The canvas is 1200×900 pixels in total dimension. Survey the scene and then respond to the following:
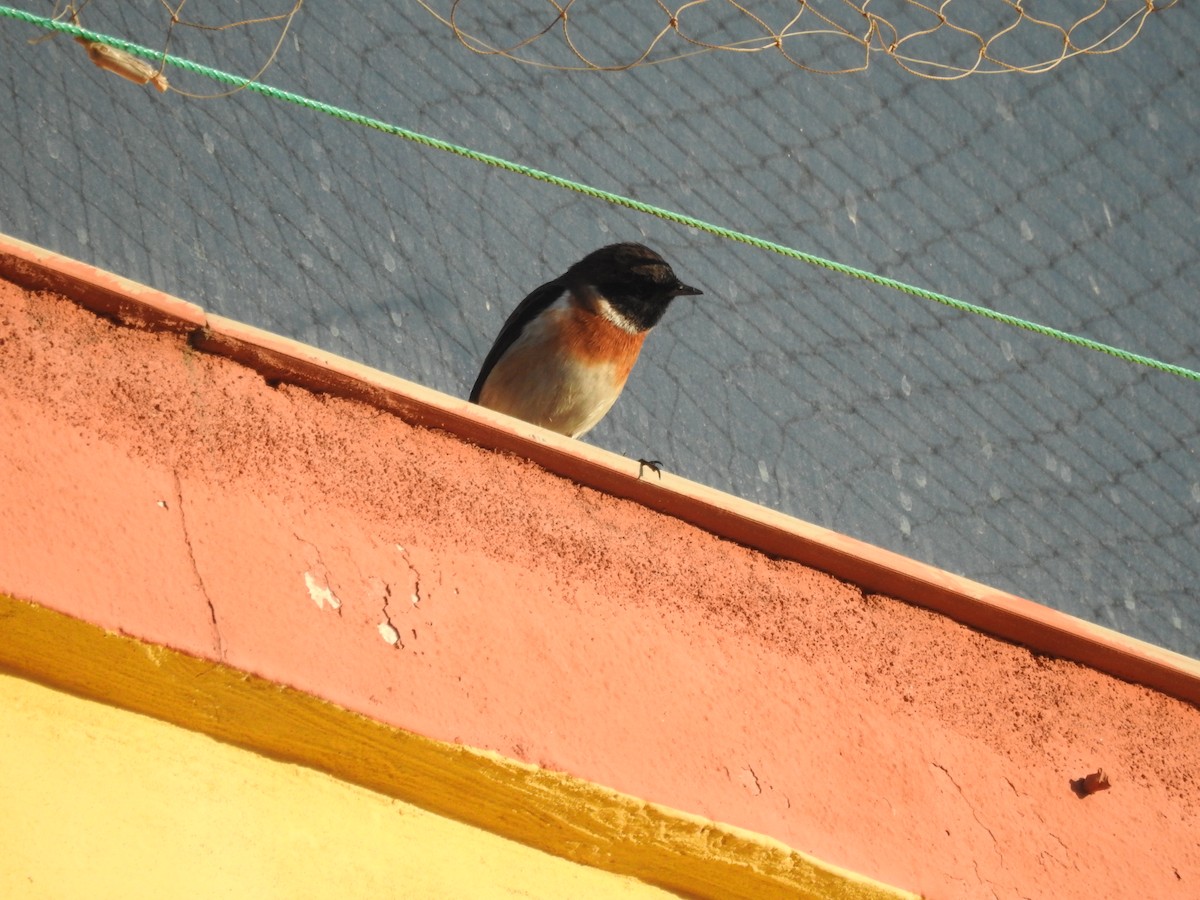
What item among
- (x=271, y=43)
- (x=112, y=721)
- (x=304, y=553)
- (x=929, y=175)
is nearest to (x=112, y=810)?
(x=112, y=721)

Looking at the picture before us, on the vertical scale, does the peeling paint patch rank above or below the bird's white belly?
above

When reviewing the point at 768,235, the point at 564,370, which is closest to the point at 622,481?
the point at 564,370

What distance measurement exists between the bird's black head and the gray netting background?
1.85 feet

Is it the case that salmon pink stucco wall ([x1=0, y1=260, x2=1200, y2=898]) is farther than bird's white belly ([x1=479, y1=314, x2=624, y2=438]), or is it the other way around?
bird's white belly ([x1=479, y1=314, x2=624, y2=438])

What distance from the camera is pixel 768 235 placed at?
17.3 feet

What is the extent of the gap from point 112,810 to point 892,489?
358 centimetres

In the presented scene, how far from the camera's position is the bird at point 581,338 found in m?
4.25

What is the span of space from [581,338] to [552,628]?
78.6 inches

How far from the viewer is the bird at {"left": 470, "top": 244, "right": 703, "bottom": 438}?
13.9 ft

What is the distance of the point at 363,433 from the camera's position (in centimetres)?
238

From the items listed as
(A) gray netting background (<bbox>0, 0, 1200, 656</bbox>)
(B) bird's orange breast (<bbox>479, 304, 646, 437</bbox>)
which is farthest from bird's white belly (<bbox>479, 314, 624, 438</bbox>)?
(A) gray netting background (<bbox>0, 0, 1200, 656</bbox>)

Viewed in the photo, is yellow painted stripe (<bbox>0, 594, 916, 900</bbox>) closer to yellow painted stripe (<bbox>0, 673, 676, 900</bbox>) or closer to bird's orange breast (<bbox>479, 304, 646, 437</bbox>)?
yellow painted stripe (<bbox>0, 673, 676, 900</bbox>)

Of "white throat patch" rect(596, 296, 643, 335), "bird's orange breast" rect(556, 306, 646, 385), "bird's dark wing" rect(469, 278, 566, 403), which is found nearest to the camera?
"bird's orange breast" rect(556, 306, 646, 385)

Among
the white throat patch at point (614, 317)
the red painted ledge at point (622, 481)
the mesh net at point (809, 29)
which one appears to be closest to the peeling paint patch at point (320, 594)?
the red painted ledge at point (622, 481)
